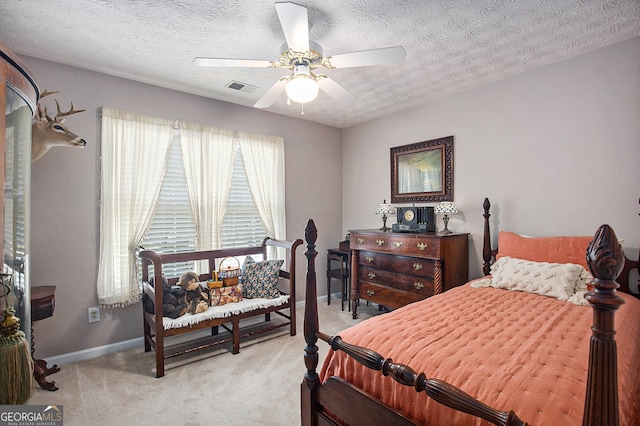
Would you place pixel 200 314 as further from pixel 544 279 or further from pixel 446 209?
pixel 544 279

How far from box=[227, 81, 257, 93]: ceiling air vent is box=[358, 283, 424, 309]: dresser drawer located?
2.57 m

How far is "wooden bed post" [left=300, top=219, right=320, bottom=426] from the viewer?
1631mm

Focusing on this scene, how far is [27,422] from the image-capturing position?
156 centimetres

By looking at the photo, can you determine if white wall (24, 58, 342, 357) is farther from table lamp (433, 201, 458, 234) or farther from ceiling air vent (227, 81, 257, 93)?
table lamp (433, 201, 458, 234)

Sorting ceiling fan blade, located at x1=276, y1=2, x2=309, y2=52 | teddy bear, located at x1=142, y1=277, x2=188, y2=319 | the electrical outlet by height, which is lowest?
the electrical outlet

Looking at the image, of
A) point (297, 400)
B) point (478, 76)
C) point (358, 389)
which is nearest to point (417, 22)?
point (478, 76)

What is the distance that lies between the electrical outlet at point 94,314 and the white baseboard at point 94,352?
264mm

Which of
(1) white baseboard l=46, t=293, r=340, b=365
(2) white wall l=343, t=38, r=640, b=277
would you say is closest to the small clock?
(2) white wall l=343, t=38, r=640, b=277

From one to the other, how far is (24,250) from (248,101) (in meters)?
2.61

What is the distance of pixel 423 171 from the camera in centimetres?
383

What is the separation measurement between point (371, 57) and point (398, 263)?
2.19 metres

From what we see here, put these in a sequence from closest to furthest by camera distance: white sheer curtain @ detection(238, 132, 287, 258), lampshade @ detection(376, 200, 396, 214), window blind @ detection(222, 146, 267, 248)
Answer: window blind @ detection(222, 146, 267, 248)
white sheer curtain @ detection(238, 132, 287, 258)
lampshade @ detection(376, 200, 396, 214)

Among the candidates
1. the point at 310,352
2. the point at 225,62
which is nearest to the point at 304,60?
the point at 225,62

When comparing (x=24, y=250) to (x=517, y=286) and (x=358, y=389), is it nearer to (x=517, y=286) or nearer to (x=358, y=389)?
(x=358, y=389)
